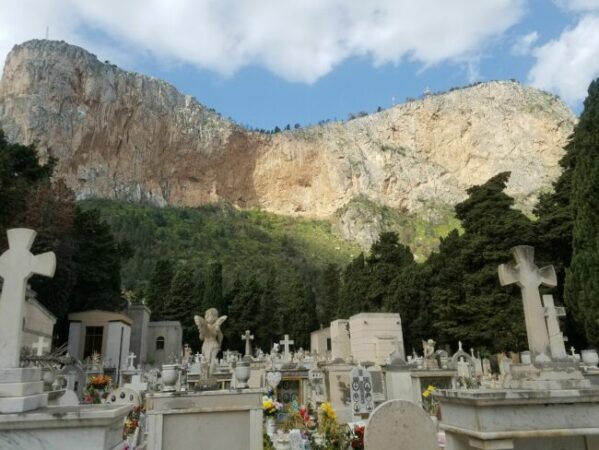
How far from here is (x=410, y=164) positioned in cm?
8650

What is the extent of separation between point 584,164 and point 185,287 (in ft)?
101

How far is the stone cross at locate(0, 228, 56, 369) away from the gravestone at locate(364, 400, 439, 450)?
3749 millimetres

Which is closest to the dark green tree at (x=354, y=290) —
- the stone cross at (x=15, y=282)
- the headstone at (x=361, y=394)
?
the headstone at (x=361, y=394)

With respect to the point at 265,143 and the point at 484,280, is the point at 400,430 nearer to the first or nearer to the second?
the point at 484,280

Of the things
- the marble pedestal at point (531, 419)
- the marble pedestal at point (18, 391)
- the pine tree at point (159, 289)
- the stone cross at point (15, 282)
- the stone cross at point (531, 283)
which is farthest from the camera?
the pine tree at point (159, 289)

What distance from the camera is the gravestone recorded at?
5.18 metres

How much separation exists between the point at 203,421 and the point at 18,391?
9.90 feet

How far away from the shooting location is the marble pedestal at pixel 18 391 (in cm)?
336

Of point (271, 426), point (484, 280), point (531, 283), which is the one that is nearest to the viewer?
point (531, 283)

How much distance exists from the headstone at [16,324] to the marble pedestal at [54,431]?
20 cm

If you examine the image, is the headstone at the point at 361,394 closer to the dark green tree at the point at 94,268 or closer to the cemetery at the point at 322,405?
the cemetery at the point at 322,405

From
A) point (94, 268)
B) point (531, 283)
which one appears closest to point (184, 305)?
point (94, 268)

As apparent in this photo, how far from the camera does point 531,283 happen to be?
16.4 feet

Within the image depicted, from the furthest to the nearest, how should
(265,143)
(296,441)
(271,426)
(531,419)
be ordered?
1. (265,143)
2. (271,426)
3. (296,441)
4. (531,419)
